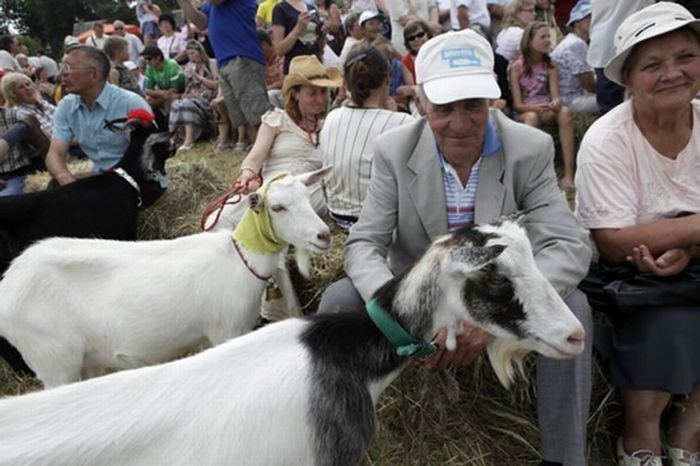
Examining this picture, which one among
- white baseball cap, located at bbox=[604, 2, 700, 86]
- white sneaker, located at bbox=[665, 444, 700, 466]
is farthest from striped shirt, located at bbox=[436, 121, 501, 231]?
white sneaker, located at bbox=[665, 444, 700, 466]

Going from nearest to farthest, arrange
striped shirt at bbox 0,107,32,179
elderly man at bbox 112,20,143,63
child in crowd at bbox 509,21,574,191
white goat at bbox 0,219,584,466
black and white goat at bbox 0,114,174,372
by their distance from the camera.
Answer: white goat at bbox 0,219,584,466 → black and white goat at bbox 0,114,174,372 → striped shirt at bbox 0,107,32,179 → child in crowd at bbox 509,21,574,191 → elderly man at bbox 112,20,143,63

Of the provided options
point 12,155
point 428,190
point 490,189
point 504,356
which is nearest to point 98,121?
point 12,155

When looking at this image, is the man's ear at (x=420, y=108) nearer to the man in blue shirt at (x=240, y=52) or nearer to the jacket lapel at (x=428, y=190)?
the jacket lapel at (x=428, y=190)

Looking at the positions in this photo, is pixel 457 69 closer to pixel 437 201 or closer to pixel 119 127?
pixel 437 201

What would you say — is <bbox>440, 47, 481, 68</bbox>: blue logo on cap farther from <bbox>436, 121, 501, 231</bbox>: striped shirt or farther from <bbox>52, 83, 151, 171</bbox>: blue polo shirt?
<bbox>52, 83, 151, 171</bbox>: blue polo shirt

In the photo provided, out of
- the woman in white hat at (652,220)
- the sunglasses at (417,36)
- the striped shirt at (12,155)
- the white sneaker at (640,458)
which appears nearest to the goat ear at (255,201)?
the woman in white hat at (652,220)

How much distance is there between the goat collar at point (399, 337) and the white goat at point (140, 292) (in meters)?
1.08

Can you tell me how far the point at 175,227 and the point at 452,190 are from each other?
2896 mm

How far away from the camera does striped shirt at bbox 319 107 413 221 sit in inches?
146

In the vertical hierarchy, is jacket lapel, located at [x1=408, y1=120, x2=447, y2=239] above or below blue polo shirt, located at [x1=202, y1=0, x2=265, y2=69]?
below

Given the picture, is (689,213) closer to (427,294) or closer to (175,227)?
(427,294)

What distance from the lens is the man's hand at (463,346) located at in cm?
200

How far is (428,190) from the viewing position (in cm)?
257

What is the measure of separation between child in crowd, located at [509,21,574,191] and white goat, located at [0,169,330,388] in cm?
390
